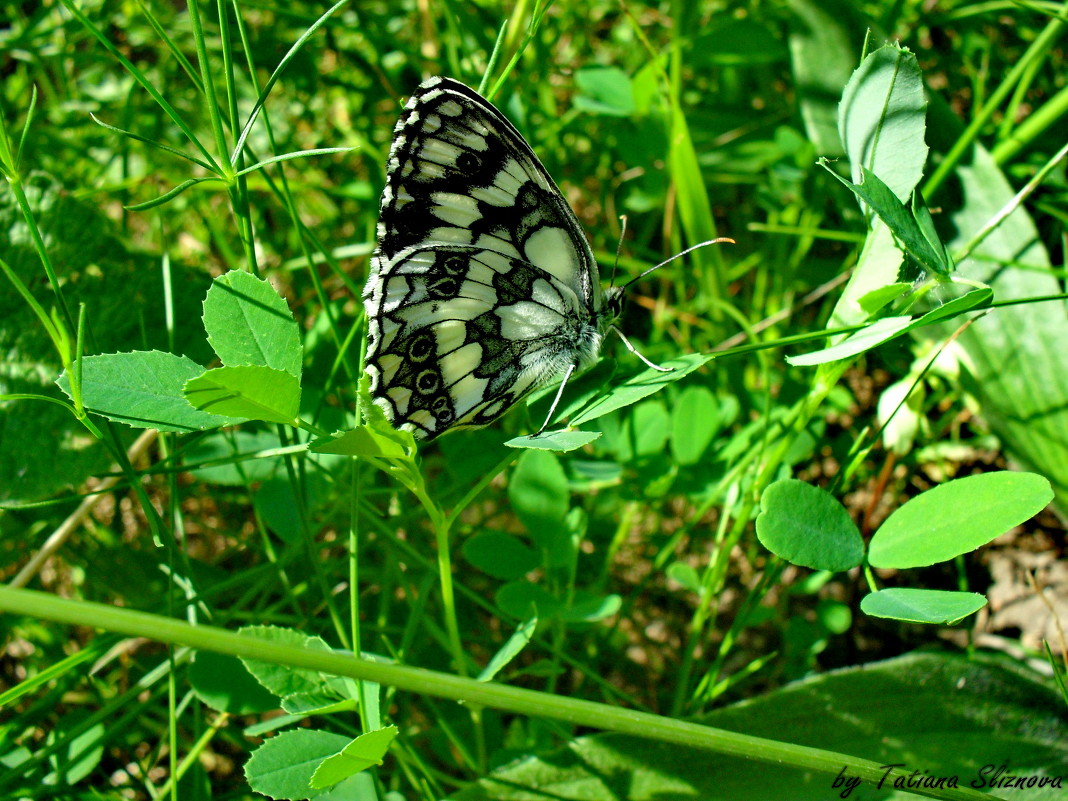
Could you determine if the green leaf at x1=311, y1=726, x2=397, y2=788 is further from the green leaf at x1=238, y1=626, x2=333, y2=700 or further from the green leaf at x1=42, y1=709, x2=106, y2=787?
the green leaf at x1=42, y1=709, x2=106, y2=787

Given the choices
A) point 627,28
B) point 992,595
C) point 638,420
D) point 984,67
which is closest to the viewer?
point 638,420

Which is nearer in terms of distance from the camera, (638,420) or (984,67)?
(638,420)

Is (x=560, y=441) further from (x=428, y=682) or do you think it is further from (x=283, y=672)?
(x=283, y=672)

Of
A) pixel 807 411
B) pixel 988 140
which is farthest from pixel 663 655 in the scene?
pixel 988 140

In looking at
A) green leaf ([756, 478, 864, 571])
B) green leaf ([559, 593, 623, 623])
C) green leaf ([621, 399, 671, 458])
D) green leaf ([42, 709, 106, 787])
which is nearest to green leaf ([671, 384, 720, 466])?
green leaf ([621, 399, 671, 458])

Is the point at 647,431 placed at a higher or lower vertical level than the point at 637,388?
lower

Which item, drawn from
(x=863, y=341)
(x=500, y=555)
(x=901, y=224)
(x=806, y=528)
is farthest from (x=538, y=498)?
(x=901, y=224)

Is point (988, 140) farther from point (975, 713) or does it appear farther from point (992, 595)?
point (975, 713)

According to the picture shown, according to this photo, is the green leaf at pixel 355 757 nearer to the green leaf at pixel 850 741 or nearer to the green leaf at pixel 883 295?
the green leaf at pixel 850 741
